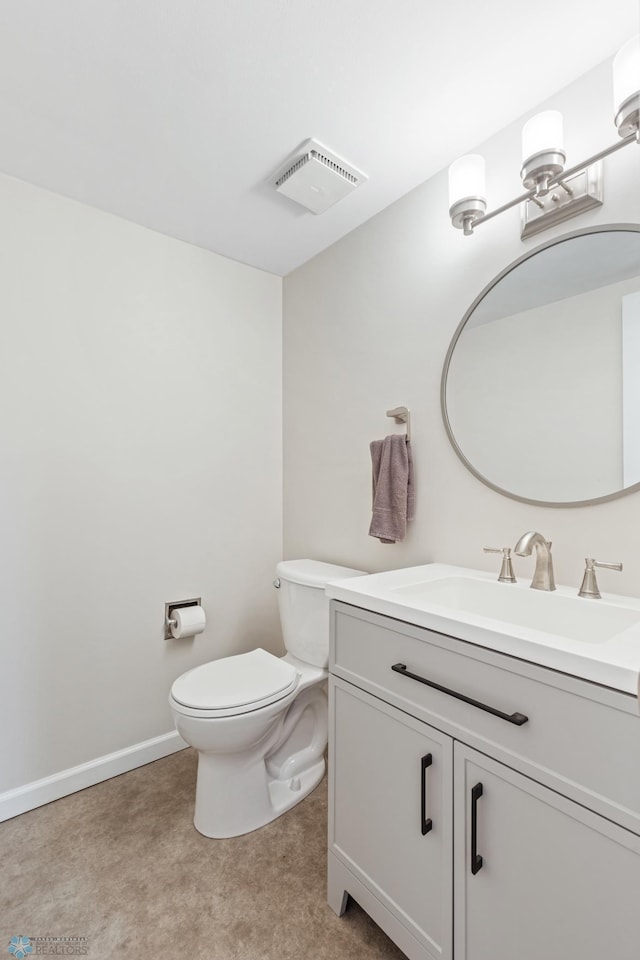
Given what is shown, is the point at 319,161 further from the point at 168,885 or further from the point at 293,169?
the point at 168,885

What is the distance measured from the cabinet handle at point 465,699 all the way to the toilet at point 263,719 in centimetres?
65

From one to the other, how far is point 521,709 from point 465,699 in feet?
0.36

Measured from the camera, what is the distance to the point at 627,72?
3.24 ft

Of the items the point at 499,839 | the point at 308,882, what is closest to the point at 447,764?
the point at 499,839

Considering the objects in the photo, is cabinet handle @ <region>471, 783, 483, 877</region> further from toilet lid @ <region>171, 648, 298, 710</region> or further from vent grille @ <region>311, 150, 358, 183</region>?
vent grille @ <region>311, 150, 358, 183</region>

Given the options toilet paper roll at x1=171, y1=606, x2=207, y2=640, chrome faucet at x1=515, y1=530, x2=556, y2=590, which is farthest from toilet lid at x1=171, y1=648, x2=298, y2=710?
chrome faucet at x1=515, y1=530, x2=556, y2=590

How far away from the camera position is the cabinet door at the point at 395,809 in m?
0.95

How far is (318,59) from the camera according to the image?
120 cm

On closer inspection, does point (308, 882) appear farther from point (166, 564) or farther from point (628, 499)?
point (628, 499)

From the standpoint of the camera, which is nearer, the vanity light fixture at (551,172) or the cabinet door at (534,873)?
the cabinet door at (534,873)

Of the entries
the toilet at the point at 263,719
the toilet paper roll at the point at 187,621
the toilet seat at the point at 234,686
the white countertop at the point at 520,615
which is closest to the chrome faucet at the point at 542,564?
the white countertop at the point at 520,615

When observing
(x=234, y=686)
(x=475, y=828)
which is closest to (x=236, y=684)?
(x=234, y=686)

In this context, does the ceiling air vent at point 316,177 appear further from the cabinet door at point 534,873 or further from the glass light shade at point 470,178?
the cabinet door at point 534,873

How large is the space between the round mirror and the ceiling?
473mm
